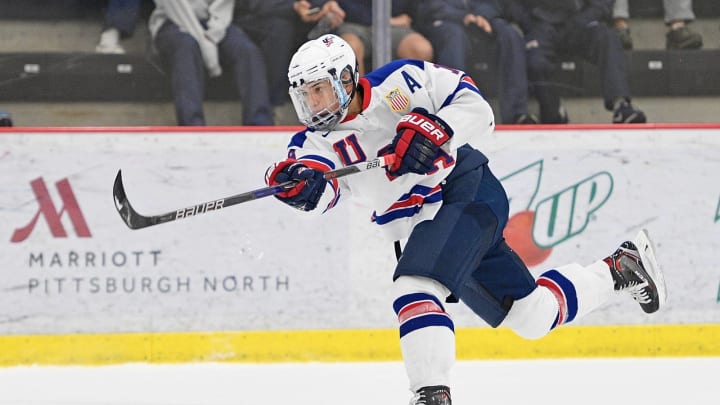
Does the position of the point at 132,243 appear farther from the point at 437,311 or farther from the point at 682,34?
the point at 682,34

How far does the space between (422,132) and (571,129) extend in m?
Result: 1.82

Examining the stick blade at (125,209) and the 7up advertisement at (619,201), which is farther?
the 7up advertisement at (619,201)

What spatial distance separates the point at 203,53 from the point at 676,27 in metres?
1.97

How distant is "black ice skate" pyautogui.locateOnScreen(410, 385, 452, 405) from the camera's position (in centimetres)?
270

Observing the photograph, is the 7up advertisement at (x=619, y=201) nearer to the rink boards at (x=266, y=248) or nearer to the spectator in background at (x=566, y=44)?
the rink boards at (x=266, y=248)

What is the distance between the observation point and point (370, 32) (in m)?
4.55

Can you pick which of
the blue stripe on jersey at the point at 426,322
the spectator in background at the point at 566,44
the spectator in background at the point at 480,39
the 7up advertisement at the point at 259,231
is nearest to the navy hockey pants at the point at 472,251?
the blue stripe on jersey at the point at 426,322

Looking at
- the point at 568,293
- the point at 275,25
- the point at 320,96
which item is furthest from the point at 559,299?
the point at 275,25

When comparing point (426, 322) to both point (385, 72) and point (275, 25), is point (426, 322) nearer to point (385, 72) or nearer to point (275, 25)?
point (385, 72)

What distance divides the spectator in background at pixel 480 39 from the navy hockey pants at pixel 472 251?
1453 mm

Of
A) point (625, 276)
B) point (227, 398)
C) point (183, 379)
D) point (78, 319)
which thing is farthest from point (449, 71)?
point (78, 319)

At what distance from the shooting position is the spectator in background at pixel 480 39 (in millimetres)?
4598

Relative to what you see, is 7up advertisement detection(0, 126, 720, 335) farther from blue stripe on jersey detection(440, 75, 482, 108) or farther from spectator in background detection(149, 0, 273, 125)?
blue stripe on jersey detection(440, 75, 482, 108)

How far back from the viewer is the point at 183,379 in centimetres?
401
